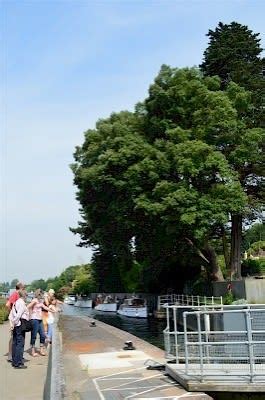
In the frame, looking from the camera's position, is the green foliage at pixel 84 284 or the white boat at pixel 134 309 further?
the green foliage at pixel 84 284

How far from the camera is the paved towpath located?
32.9 feet

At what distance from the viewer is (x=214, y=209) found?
120ft

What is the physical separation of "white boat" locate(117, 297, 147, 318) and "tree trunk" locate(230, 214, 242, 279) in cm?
1443

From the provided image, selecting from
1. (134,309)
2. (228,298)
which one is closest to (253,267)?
(134,309)

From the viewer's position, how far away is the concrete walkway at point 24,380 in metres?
11.4

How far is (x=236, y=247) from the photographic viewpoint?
1681 inches

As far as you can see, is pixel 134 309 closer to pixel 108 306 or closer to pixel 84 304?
pixel 108 306

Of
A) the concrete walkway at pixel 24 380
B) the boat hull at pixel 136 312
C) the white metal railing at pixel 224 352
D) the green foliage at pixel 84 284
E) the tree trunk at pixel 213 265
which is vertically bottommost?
the concrete walkway at pixel 24 380

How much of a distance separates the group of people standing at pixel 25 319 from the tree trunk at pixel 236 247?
2448 cm

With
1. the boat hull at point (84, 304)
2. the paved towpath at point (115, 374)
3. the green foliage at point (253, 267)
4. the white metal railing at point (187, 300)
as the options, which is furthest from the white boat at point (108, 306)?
the paved towpath at point (115, 374)

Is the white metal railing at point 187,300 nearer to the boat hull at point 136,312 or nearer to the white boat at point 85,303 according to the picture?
the boat hull at point 136,312

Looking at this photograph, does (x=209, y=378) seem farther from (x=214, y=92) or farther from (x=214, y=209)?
(x=214, y=92)

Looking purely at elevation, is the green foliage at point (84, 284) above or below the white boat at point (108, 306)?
above

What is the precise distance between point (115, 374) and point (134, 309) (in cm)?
4327
